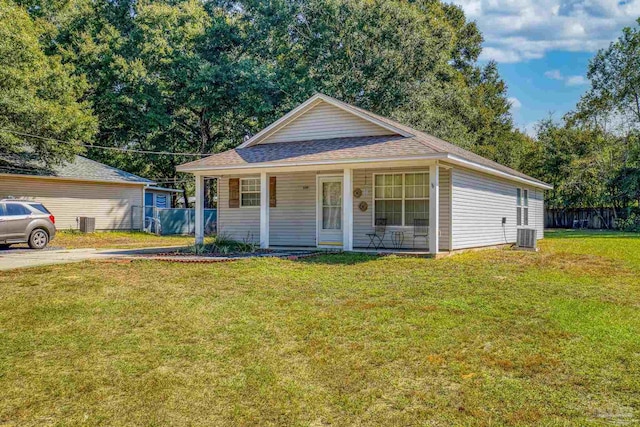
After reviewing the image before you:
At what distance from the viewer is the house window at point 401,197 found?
44.8ft

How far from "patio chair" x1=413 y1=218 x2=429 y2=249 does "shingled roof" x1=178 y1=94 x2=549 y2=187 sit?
6.69 feet

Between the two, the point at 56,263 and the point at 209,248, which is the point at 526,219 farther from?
the point at 56,263

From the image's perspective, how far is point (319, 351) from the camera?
4.92 metres

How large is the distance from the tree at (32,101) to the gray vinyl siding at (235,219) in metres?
9.43

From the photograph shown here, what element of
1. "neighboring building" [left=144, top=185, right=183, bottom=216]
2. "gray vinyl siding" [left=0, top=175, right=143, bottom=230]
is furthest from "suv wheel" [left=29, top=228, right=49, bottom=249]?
"neighboring building" [left=144, top=185, right=183, bottom=216]

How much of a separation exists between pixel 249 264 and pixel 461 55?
39697mm

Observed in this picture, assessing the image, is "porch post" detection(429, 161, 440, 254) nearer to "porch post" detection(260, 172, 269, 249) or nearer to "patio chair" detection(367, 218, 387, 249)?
"patio chair" detection(367, 218, 387, 249)

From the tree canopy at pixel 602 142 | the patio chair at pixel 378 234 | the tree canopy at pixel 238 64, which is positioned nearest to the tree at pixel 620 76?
the tree canopy at pixel 602 142

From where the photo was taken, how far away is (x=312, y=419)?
11.6 feet

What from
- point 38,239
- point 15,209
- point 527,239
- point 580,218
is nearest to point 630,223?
point 580,218

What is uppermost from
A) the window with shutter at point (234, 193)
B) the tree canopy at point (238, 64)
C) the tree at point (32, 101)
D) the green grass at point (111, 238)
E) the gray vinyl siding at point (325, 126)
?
the tree canopy at point (238, 64)

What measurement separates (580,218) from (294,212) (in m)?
25.4

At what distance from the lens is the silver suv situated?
46.0 feet

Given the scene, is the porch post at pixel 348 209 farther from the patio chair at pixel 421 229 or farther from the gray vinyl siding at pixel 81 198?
the gray vinyl siding at pixel 81 198
